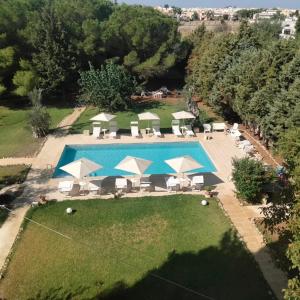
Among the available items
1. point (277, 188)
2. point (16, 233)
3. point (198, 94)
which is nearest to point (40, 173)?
point (16, 233)

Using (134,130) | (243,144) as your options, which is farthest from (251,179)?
(134,130)

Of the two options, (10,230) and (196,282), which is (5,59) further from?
(196,282)

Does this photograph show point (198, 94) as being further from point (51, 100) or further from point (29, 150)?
point (29, 150)

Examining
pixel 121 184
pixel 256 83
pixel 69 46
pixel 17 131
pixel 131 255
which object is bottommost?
pixel 131 255

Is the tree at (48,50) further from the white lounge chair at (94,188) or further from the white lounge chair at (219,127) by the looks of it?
the white lounge chair at (94,188)

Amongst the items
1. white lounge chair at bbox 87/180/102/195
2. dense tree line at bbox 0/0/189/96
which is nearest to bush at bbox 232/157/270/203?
white lounge chair at bbox 87/180/102/195

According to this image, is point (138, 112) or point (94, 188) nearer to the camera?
point (94, 188)

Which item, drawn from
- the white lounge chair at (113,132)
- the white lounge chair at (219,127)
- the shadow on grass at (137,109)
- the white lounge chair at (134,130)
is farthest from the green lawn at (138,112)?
the white lounge chair at (219,127)
